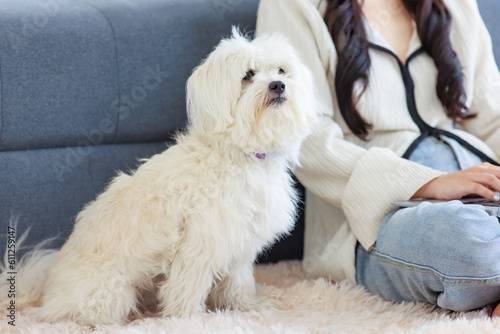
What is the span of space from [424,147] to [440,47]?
1.05 feet

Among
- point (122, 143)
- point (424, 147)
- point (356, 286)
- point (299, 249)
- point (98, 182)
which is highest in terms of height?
point (424, 147)

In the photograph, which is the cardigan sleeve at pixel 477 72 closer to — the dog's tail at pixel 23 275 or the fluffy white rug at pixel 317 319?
the fluffy white rug at pixel 317 319

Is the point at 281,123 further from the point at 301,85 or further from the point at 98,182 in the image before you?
the point at 98,182

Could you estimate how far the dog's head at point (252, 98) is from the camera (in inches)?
46.5

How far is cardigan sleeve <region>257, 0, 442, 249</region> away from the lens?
1.38 m

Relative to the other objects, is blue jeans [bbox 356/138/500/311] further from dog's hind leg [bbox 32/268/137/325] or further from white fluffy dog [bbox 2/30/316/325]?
dog's hind leg [bbox 32/268/137/325]

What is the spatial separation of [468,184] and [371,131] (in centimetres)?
37

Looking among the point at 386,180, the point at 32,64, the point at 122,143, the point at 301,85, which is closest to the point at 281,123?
the point at 301,85

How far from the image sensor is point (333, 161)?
145 centimetres

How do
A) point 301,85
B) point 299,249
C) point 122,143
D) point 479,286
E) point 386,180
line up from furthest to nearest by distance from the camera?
point 299,249 → point 122,143 → point 386,180 → point 301,85 → point 479,286

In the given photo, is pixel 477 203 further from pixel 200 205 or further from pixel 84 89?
pixel 84 89

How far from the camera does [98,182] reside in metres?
1.58

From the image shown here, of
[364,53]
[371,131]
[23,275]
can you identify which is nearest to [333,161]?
[371,131]

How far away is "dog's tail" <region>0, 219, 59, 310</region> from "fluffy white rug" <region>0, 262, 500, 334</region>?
0.07m
